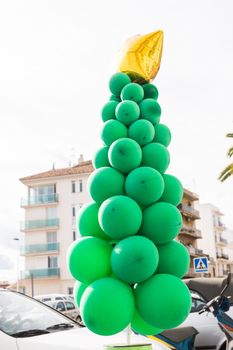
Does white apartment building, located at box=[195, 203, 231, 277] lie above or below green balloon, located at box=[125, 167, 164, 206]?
above

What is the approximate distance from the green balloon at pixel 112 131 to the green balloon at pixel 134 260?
2.66 ft

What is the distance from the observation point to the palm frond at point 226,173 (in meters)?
22.0

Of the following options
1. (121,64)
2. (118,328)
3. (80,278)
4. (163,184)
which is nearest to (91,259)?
(80,278)

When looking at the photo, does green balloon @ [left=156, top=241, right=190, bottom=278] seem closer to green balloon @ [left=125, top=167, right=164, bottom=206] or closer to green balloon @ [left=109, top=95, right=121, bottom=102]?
green balloon @ [left=125, top=167, right=164, bottom=206]

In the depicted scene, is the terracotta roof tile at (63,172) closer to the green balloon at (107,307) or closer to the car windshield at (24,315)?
the car windshield at (24,315)

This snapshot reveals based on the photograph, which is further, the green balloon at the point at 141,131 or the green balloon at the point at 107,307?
the green balloon at the point at 141,131

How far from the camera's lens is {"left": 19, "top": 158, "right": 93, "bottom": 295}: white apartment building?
51.7 meters

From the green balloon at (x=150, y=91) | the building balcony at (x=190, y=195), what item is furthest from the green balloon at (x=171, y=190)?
the building balcony at (x=190, y=195)

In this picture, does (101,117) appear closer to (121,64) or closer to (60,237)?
(121,64)

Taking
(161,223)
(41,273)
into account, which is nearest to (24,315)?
(161,223)

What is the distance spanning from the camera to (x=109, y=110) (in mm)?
3896

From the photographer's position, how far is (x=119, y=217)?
3260 millimetres

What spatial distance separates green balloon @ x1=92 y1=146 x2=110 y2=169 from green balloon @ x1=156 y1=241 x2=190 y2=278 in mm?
756

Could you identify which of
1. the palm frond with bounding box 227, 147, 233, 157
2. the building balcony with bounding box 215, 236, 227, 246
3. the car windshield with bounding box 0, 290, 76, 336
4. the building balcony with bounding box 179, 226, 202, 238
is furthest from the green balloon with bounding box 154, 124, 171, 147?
the building balcony with bounding box 215, 236, 227, 246
